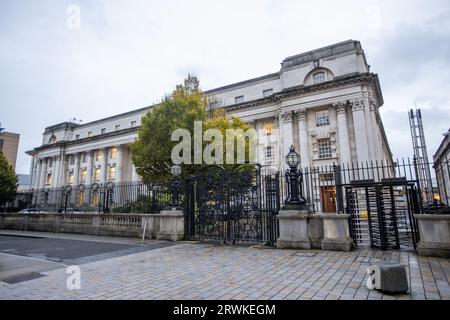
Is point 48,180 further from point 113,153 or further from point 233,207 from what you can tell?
point 233,207

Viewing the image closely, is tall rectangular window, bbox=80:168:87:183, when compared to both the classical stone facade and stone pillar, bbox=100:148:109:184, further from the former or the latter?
the classical stone facade

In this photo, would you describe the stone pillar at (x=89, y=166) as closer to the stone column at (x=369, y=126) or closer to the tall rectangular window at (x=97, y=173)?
the tall rectangular window at (x=97, y=173)

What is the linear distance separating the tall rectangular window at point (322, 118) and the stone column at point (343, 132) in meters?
1.62

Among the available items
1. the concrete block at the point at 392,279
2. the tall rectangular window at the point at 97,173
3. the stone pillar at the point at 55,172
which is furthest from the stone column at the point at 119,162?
the concrete block at the point at 392,279

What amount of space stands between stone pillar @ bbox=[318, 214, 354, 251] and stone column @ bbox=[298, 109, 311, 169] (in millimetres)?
22269

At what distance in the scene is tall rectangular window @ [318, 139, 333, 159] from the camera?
99.2 feet

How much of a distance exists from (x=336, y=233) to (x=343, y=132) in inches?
923

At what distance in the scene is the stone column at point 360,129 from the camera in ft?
90.1

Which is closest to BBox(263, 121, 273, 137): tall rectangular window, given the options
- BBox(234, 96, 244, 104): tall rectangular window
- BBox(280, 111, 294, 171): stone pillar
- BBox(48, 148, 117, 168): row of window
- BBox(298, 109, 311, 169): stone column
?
BBox(280, 111, 294, 171): stone pillar

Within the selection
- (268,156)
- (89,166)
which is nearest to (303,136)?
(268,156)

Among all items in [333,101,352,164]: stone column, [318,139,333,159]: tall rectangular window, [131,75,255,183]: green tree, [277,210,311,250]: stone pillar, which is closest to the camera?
[277,210,311,250]: stone pillar

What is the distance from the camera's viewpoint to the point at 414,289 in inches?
171

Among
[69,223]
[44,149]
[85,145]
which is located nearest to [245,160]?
[69,223]

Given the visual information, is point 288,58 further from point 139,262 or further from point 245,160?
point 139,262
